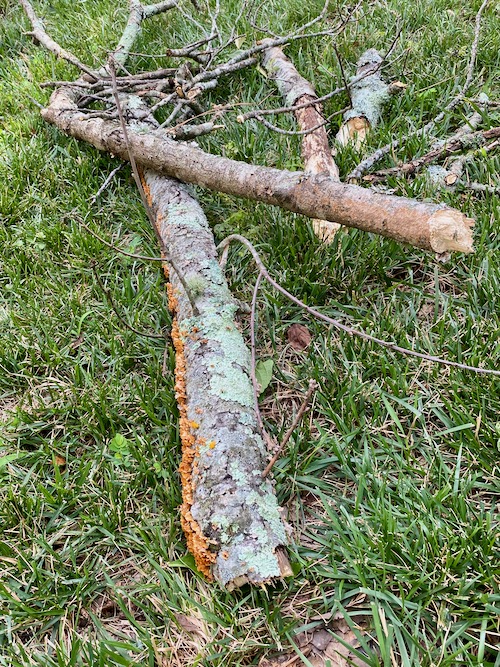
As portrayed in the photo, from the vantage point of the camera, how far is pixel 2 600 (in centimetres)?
161

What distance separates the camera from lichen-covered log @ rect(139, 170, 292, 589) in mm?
1516

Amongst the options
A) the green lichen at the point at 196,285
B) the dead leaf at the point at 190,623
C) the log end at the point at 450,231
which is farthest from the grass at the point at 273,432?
the log end at the point at 450,231

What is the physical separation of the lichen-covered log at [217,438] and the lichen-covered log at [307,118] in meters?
0.58

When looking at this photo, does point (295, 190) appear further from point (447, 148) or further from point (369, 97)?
point (369, 97)

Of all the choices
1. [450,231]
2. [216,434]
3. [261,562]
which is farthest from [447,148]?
[261,562]

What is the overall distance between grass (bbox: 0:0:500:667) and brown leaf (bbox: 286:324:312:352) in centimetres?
4

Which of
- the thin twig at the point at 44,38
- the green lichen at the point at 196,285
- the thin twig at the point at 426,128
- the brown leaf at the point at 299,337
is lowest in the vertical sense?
the brown leaf at the point at 299,337

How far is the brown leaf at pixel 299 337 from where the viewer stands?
7.24ft

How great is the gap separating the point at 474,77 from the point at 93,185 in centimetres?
229

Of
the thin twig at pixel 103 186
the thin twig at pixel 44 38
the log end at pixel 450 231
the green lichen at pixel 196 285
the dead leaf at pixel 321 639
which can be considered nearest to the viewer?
the dead leaf at pixel 321 639

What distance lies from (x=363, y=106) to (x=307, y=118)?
1.05 feet

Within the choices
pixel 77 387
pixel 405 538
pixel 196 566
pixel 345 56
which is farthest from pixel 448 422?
pixel 345 56

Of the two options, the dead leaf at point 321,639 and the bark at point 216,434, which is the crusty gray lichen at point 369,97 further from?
the dead leaf at point 321,639

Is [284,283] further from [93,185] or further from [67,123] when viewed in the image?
[67,123]
